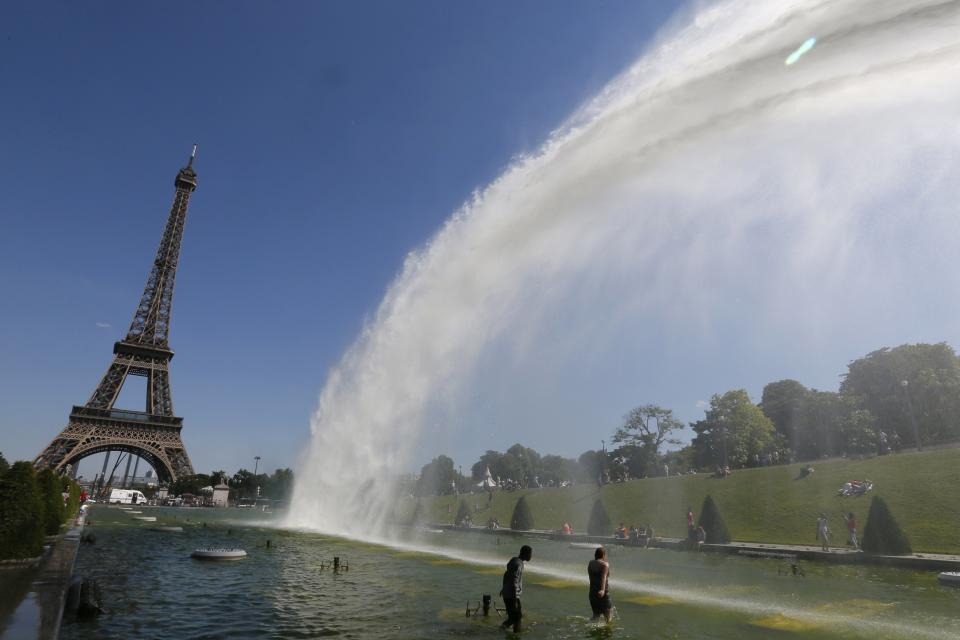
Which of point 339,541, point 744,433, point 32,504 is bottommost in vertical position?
point 339,541

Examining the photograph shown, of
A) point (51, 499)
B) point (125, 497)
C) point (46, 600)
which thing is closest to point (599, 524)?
point (51, 499)

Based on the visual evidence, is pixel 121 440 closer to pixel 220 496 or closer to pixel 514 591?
pixel 220 496

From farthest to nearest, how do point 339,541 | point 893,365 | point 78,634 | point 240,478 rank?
point 240,478, point 893,365, point 339,541, point 78,634

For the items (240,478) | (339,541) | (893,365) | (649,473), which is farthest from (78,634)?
(240,478)

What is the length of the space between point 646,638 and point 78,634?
11.3 meters

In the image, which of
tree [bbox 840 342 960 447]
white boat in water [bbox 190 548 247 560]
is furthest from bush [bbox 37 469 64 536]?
tree [bbox 840 342 960 447]

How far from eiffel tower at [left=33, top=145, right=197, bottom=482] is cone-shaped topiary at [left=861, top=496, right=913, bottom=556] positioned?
279 ft

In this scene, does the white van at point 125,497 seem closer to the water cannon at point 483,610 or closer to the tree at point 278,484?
the tree at point 278,484

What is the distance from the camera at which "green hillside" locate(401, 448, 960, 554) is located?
32.5 meters

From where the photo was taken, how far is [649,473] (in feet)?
306

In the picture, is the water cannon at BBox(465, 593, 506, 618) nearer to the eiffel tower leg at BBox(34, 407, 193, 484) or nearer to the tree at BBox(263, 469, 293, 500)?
the eiffel tower leg at BBox(34, 407, 193, 484)

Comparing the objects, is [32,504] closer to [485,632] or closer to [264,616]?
[264,616]

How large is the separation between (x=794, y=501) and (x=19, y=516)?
46.0 meters

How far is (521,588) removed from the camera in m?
11.7
